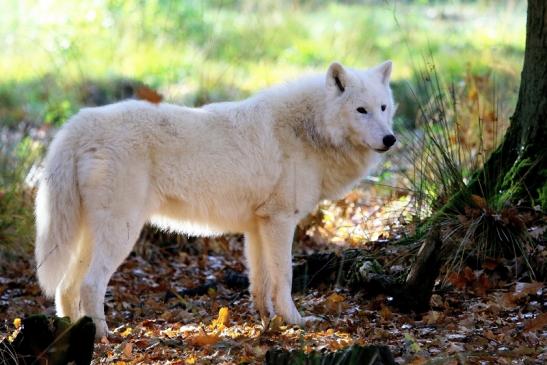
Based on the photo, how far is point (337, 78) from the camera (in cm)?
584

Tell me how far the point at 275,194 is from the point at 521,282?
1782 millimetres

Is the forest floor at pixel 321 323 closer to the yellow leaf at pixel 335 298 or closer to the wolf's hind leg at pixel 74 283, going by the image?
the yellow leaf at pixel 335 298

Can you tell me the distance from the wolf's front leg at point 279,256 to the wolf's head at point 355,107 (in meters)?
0.75

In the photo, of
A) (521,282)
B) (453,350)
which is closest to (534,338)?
(453,350)

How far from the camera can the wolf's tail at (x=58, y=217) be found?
17.2 ft

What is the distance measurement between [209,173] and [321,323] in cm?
128

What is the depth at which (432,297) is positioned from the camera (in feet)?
18.1

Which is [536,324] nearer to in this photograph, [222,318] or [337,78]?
[222,318]

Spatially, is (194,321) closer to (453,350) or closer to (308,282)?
(308,282)

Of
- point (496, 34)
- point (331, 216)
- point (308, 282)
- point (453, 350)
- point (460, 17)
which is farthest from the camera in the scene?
point (460, 17)

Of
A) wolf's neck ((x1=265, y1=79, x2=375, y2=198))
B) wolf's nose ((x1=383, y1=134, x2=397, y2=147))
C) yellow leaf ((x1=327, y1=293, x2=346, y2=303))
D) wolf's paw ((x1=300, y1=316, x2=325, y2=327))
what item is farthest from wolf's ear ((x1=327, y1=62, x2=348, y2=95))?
wolf's paw ((x1=300, y1=316, x2=325, y2=327))

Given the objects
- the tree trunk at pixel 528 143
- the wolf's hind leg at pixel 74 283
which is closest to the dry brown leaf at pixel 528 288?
the tree trunk at pixel 528 143

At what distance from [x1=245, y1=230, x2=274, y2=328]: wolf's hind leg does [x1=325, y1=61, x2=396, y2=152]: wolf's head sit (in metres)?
0.97

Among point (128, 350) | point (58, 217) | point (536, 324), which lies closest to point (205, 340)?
point (128, 350)
